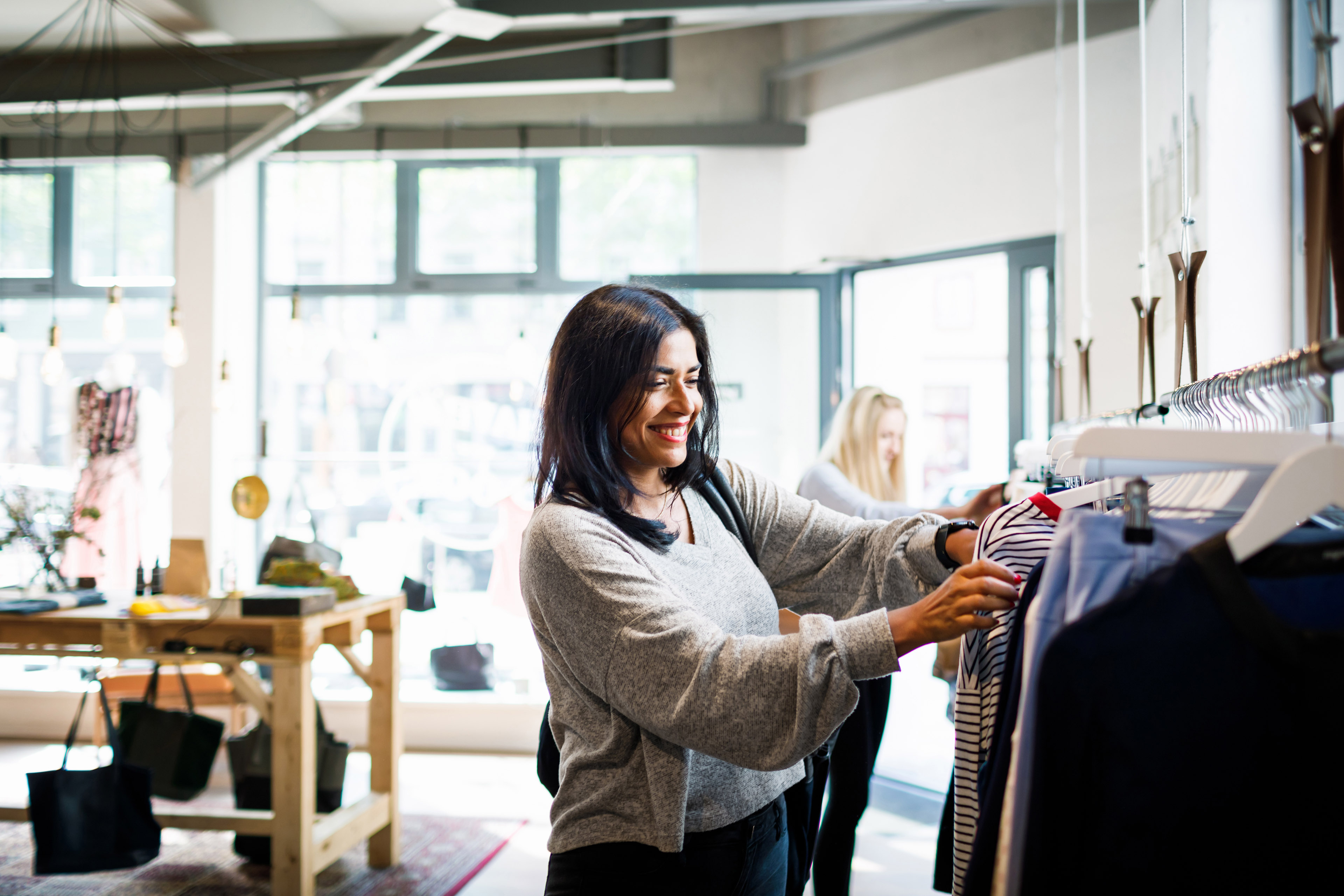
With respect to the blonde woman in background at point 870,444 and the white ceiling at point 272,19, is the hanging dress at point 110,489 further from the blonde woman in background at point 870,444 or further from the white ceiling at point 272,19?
the blonde woman in background at point 870,444

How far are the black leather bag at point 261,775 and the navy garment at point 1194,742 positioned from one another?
3045mm

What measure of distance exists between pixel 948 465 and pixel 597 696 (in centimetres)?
384

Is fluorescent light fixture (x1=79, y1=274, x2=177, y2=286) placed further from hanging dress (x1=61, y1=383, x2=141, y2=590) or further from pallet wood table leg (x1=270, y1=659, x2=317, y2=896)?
pallet wood table leg (x1=270, y1=659, x2=317, y2=896)

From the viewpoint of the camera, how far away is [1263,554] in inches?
35.4

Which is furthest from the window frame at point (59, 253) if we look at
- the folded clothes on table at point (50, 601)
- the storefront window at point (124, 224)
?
the folded clothes on table at point (50, 601)

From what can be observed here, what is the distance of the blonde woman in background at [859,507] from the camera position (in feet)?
7.27

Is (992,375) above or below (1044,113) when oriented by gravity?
below

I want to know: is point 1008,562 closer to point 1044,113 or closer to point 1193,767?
point 1193,767

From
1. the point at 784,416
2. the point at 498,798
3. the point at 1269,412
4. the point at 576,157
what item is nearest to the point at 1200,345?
the point at 1269,412

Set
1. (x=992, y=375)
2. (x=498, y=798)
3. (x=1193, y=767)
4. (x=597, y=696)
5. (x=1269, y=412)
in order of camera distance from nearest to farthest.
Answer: (x=1193, y=767) < (x=1269, y=412) < (x=597, y=696) < (x=498, y=798) < (x=992, y=375)

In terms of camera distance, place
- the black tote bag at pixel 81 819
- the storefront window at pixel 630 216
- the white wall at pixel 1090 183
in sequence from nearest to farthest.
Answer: the white wall at pixel 1090 183, the black tote bag at pixel 81 819, the storefront window at pixel 630 216

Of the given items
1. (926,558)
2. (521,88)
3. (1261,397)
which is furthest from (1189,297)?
(521,88)

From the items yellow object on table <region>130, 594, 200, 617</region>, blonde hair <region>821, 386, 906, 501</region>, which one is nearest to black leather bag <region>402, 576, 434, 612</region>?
yellow object on table <region>130, 594, 200, 617</region>

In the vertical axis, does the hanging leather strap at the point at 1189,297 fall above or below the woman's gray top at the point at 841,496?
above
